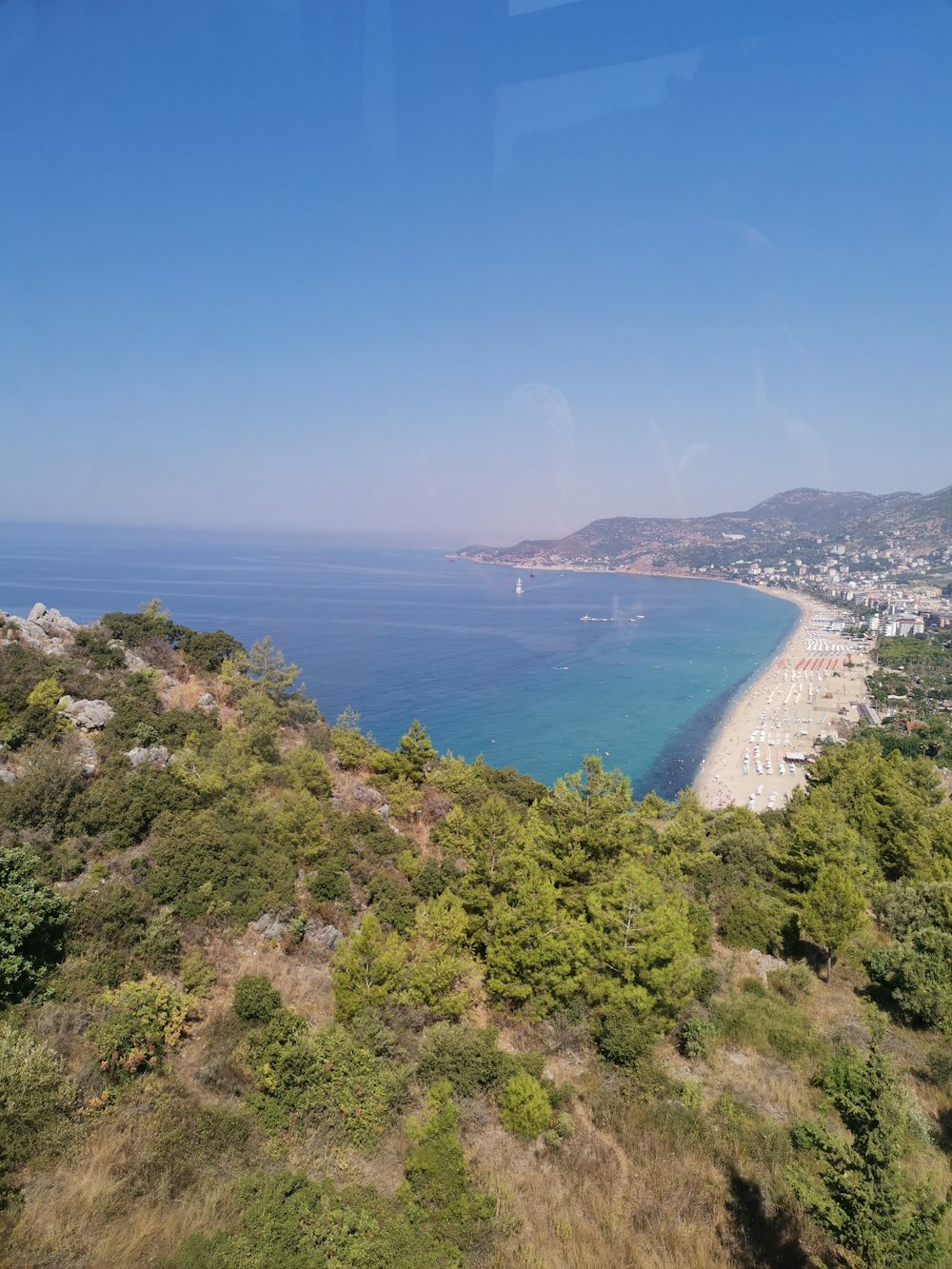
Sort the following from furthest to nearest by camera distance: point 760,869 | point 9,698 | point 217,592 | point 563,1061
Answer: point 217,592
point 760,869
point 9,698
point 563,1061

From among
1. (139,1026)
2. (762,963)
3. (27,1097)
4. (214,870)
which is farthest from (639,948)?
(27,1097)

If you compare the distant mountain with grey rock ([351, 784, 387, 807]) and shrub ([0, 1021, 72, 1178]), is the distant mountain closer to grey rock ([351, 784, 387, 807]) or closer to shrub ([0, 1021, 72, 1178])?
grey rock ([351, 784, 387, 807])

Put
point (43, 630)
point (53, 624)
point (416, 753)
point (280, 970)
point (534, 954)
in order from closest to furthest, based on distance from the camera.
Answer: point (534, 954), point (280, 970), point (416, 753), point (43, 630), point (53, 624)

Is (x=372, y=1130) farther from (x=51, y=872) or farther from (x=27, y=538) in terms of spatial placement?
(x=27, y=538)

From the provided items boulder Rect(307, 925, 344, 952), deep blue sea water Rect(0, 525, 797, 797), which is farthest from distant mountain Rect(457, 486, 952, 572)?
boulder Rect(307, 925, 344, 952)

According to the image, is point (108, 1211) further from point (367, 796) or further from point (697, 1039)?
point (367, 796)

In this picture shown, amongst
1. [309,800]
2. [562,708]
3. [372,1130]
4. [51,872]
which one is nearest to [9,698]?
[51,872]

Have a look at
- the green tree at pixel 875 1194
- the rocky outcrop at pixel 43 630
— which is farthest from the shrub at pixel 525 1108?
the rocky outcrop at pixel 43 630
